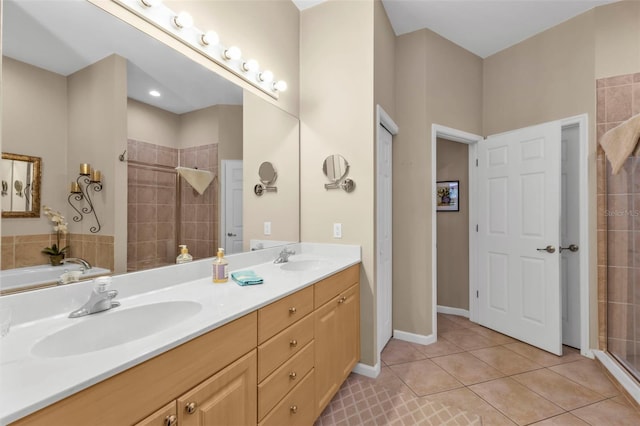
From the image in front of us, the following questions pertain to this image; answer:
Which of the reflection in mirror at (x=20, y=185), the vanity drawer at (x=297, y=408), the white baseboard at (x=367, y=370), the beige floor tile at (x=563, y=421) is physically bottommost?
the beige floor tile at (x=563, y=421)

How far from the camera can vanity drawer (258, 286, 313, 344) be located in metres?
1.14

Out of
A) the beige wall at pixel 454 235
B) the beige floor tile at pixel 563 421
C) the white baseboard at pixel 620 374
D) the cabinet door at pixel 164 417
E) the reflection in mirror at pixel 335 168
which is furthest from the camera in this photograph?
the beige wall at pixel 454 235

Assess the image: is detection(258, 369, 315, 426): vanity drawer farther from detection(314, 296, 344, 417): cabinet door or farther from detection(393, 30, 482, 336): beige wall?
detection(393, 30, 482, 336): beige wall

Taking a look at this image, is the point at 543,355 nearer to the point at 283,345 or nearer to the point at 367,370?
the point at 367,370

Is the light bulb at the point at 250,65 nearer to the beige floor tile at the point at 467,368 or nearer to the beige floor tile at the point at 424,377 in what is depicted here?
the beige floor tile at the point at 424,377

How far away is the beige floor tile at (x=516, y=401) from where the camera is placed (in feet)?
5.78

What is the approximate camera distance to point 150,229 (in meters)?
1.35

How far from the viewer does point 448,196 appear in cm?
342

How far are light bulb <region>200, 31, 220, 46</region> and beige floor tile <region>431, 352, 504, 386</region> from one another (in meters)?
2.73

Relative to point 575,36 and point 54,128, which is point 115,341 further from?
point 575,36

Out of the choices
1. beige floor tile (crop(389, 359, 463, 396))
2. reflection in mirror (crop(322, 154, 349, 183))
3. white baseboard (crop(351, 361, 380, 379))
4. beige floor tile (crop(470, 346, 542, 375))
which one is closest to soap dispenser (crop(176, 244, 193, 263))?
reflection in mirror (crop(322, 154, 349, 183))

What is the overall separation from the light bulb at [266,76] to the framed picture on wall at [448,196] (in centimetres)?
234

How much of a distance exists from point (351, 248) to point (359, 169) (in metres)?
0.59

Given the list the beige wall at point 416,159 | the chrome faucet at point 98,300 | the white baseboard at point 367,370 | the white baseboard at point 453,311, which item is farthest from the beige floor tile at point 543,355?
the chrome faucet at point 98,300
